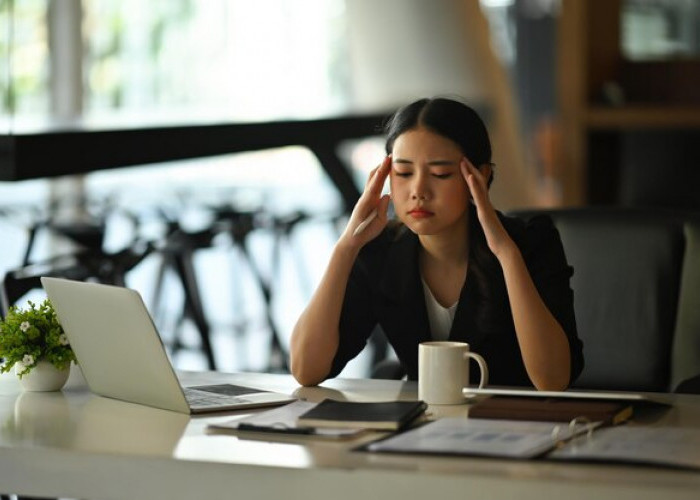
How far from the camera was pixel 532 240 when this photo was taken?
2.23 m

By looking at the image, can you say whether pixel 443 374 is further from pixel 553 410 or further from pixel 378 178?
pixel 378 178

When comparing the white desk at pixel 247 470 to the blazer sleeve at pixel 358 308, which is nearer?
the white desk at pixel 247 470

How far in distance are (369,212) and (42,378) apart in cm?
58

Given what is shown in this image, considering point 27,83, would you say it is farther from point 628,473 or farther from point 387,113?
point 628,473

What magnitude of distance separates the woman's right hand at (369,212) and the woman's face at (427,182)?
2.3 inches

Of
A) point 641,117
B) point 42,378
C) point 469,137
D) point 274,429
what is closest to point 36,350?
point 42,378

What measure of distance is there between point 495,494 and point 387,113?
14.8 ft

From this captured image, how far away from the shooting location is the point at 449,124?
209cm

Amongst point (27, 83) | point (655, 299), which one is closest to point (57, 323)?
point (655, 299)

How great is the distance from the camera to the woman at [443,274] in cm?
205

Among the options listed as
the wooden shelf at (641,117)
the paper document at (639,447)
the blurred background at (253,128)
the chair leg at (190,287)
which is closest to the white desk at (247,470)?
Result: the paper document at (639,447)

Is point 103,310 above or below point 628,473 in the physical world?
above

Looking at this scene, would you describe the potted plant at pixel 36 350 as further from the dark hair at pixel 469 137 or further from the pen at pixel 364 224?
the dark hair at pixel 469 137

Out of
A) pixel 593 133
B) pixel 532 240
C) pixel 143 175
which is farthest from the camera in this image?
pixel 143 175
